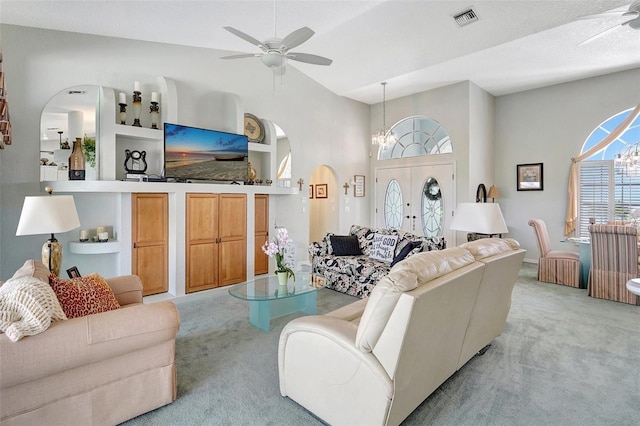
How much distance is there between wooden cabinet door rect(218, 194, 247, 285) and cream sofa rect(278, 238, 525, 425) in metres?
3.10

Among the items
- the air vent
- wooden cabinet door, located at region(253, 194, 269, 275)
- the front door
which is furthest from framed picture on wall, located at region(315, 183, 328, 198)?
the air vent

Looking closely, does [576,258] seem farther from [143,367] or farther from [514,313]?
[143,367]

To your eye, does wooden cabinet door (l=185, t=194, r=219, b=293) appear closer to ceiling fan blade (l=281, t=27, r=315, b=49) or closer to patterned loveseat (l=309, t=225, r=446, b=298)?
patterned loveseat (l=309, t=225, r=446, b=298)

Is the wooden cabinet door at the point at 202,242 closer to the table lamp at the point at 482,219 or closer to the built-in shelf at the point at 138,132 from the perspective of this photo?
the built-in shelf at the point at 138,132

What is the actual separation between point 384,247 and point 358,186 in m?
3.01

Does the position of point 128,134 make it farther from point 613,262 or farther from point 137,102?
point 613,262

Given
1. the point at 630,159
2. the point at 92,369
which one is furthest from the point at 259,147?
the point at 630,159

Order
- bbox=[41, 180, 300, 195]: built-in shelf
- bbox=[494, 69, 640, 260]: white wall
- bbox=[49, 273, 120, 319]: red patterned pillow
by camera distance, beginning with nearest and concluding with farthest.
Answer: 1. bbox=[49, 273, 120, 319]: red patterned pillow
2. bbox=[41, 180, 300, 195]: built-in shelf
3. bbox=[494, 69, 640, 260]: white wall

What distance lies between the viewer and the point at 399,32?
4738 mm

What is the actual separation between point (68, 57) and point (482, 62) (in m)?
5.86

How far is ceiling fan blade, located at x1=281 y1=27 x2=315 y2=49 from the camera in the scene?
2822 millimetres

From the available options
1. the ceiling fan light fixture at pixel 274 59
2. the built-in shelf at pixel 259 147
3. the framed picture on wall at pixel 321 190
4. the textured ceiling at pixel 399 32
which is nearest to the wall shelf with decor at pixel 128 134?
the textured ceiling at pixel 399 32

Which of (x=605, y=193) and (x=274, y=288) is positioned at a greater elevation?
(x=605, y=193)

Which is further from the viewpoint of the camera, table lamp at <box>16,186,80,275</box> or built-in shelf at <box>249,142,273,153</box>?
built-in shelf at <box>249,142,273,153</box>
